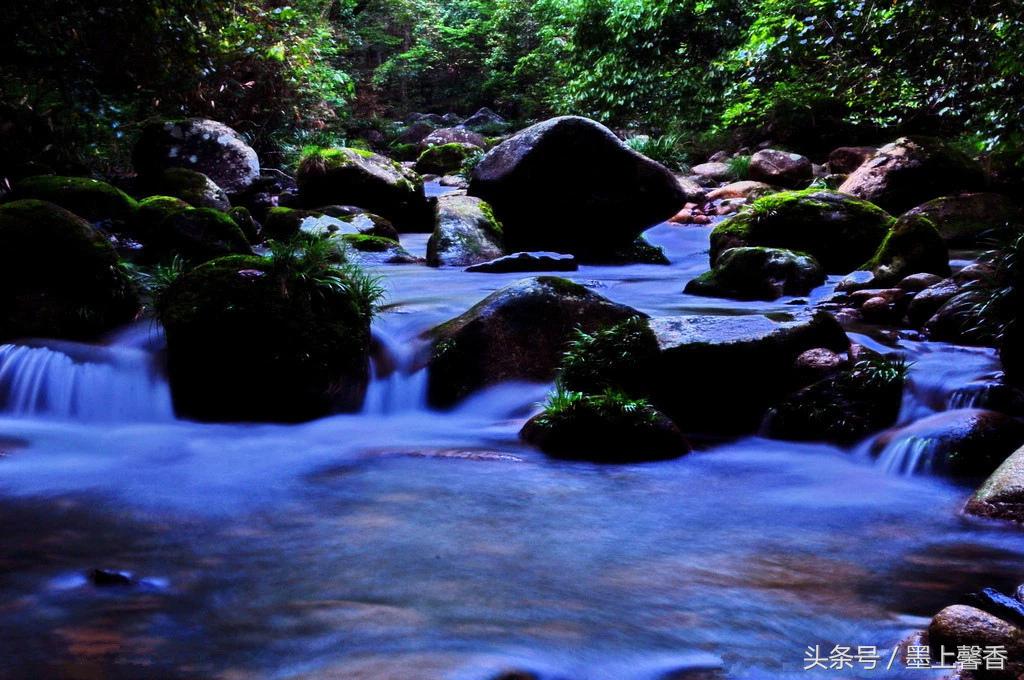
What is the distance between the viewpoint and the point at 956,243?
1149 cm

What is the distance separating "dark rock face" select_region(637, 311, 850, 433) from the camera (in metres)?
6.26

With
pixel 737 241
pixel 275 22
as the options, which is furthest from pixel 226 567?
pixel 275 22

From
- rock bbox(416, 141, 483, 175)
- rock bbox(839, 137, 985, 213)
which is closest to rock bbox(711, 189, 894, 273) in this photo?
rock bbox(839, 137, 985, 213)

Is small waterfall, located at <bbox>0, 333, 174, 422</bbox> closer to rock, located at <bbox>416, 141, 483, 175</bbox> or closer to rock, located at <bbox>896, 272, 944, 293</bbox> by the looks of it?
rock, located at <bbox>896, 272, 944, 293</bbox>

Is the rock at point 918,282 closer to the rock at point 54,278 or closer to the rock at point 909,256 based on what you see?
the rock at point 909,256

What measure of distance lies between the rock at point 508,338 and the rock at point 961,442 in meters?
2.59

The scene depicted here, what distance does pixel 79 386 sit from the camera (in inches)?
260

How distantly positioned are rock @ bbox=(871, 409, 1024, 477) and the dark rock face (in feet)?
2.99

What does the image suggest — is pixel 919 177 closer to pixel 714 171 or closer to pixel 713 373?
pixel 714 171

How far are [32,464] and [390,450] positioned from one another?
7.49ft

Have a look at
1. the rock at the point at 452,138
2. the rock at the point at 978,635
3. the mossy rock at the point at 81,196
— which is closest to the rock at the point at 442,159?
the rock at the point at 452,138

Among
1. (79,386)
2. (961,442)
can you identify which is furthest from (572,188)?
(961,442)

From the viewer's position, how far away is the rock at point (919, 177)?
1320 cm

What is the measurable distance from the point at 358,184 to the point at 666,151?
30.5ft
